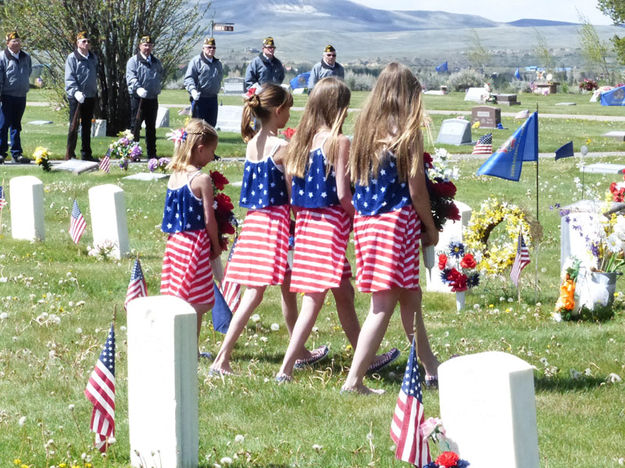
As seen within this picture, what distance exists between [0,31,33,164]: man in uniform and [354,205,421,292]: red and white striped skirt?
43.6 ft

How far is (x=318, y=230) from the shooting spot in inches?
248

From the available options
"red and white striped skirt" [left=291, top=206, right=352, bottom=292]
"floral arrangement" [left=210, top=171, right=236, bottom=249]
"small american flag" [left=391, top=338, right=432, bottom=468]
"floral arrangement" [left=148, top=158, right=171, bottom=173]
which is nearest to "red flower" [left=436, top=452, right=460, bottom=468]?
"small american flag" [left=391, top=338, right=432, bottom=468]

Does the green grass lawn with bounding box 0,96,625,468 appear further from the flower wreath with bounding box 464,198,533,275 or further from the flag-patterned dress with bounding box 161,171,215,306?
the flag-patterned dress with bounding box 161,171,215,306

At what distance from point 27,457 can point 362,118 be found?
2.48 metres

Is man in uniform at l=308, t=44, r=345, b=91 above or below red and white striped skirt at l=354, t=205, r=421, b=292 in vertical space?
above

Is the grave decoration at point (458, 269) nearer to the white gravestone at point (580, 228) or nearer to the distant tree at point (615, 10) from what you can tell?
the white gravestone at point (580, 228)

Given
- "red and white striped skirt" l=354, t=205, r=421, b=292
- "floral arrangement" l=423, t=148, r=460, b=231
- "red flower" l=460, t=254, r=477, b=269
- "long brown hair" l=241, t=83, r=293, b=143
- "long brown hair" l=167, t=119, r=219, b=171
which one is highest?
"long brown hair" l=241, t=83, r=293, b=143

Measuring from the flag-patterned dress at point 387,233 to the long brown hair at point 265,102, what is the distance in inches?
33.8

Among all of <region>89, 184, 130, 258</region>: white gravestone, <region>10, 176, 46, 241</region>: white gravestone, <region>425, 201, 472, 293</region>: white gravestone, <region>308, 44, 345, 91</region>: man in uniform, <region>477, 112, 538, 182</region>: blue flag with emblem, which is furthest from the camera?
<region>308, 44, 345, 91</region>: man in uniform

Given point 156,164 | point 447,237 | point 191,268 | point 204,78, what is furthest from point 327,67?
point 191,268

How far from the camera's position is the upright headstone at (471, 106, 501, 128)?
28816 mm

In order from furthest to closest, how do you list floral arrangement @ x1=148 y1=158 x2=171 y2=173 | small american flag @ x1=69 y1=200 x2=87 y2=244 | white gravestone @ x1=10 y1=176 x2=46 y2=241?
floral arrangement @ x1=148 y1=158 x2=171 y2=173, white gravestone @ x1=10 y1=176 x2=46 y2=241, small american flag @ x1=69 y1=200 x2=87 y2=244

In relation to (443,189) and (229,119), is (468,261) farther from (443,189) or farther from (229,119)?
(229,119)

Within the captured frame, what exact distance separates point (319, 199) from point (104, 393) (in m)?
1.98
